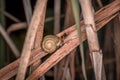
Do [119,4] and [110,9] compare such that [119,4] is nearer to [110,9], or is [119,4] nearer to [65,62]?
[110,9]

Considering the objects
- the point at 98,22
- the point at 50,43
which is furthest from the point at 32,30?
the point at 98,22

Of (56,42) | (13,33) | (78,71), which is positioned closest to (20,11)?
(13,33)

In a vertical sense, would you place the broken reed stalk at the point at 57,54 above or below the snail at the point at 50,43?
below

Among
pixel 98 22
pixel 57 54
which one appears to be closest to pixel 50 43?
pixel 57 54

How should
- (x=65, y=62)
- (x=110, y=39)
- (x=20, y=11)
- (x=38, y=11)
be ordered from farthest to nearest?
(x=20, y=11)
(x=110, y=39)
(x=65, y=62)
(x=38, y=11)

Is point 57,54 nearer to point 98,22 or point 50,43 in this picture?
point 50,43
